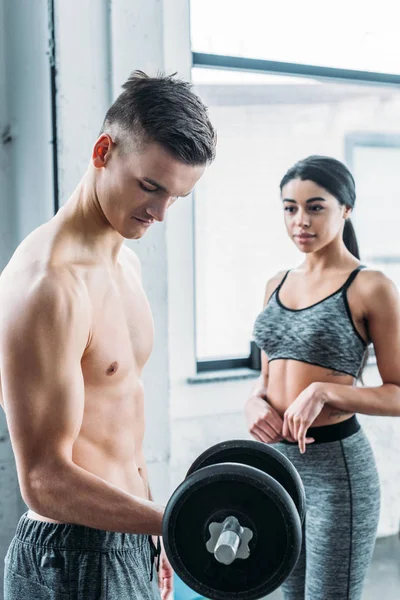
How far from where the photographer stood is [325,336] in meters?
1.35

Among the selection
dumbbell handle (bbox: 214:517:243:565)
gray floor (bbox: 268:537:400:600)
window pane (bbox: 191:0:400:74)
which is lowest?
gray floor (bbox: 268:537:400:600)

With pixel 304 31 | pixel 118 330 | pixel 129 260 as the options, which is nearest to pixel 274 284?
pixel 129 260

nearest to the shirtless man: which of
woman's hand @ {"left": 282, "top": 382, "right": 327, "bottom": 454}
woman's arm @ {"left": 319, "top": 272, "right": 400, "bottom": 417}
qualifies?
woman's hand @ {"left": 282, "top": 382, "right": 327, "bottom": 454}

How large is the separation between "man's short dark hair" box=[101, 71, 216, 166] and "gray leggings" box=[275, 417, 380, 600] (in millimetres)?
757

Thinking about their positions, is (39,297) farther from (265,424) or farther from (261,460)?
(265,424)

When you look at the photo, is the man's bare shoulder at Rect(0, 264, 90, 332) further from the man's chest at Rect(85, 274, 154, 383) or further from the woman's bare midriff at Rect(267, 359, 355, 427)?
the woman's bare midriff at Rect(267, 359, 355, 427)

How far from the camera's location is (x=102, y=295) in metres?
0.96

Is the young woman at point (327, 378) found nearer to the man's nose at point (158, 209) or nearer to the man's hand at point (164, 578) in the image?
the man's hand at point (164, 578)

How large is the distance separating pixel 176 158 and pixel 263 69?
4.37ft

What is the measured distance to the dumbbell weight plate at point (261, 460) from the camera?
0.90 meters

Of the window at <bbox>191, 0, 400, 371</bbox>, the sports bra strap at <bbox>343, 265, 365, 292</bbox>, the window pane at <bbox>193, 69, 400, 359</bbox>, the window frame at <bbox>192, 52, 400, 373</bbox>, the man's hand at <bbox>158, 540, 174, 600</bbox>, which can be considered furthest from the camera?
the window pane at <bbox>193, 69, 400, 359</bbox>

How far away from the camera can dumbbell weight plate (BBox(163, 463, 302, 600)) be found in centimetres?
71

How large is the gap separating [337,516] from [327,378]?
1.01 feet

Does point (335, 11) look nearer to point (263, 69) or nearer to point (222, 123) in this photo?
point (263, 69)
